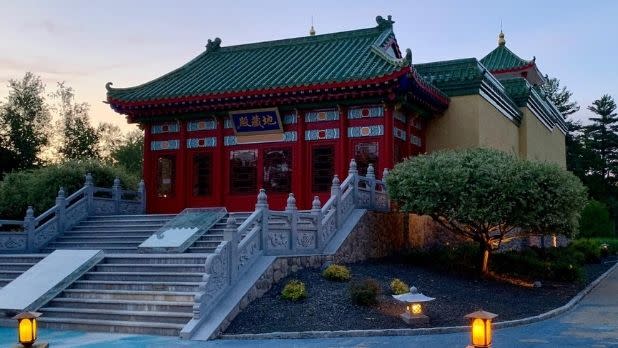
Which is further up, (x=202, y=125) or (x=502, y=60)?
(x=502, y=60)

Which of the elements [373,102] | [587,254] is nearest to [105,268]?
[373,102]

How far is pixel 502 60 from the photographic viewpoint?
108ft

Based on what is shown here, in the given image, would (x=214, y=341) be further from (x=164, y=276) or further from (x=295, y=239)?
(x=295, y=239)

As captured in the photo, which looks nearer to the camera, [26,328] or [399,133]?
[26,328]

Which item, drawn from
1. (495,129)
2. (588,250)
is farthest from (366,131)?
(588,250)

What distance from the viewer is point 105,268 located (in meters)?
14.2

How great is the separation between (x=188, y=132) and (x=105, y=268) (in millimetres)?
8182

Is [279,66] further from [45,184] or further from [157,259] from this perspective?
[157,259]

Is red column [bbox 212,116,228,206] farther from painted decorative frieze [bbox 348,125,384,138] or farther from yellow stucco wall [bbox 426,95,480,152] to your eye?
yellow stucco wall [bbox 426,95,480,152]

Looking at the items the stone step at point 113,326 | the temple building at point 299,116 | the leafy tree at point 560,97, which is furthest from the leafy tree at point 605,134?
the stone step at point 113,326

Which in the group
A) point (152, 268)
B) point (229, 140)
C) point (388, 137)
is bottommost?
point (152, 268)

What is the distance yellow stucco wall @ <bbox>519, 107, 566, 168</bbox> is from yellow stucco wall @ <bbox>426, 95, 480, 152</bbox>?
341 centimetres

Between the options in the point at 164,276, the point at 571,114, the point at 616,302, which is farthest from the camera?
the point at 571,114

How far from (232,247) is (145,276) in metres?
2.15
